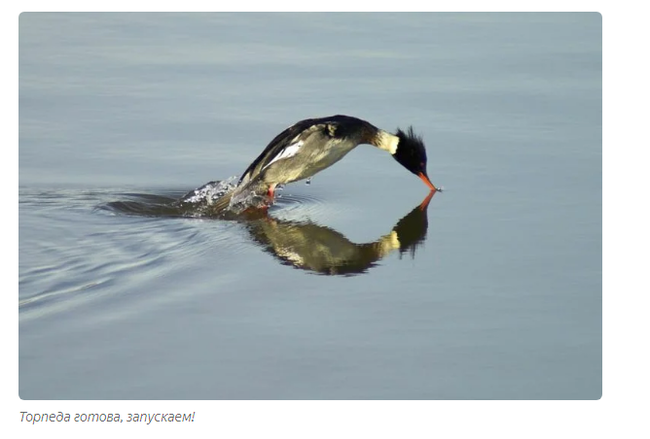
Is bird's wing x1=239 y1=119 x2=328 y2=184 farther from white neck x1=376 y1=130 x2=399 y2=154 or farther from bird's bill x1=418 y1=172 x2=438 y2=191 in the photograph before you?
bird's bill x1=418 y1=172 x2=438 y2=191

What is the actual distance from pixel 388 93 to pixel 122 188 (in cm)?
339

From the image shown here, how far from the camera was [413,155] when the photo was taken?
9.77m

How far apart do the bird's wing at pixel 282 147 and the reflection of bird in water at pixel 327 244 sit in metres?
0.56

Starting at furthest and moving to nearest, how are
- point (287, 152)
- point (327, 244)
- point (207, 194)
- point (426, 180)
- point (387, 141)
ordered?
1. point (387, 141)
2. point (426, 180)
3. point (287, 152)
4. point (207, 194)
5. point (327, 244)

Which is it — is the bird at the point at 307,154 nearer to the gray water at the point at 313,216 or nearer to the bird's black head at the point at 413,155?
the bird's black head at the point at 413,155

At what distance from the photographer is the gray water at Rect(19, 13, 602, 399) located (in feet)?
20.1

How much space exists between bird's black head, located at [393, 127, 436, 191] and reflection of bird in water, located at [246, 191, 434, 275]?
748 mm

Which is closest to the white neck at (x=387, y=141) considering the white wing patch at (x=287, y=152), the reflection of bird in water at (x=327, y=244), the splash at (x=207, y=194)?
the white wing patch at (x=287, y=152)

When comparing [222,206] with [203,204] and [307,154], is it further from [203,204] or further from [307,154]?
[307,154]

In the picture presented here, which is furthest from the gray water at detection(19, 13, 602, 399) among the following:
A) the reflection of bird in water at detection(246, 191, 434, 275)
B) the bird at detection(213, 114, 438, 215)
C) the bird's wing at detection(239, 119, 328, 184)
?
the bird's wing at detection(239, 119, 328, 184)

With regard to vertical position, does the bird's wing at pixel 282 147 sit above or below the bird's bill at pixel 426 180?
above

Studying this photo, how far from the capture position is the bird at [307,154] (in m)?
9.45

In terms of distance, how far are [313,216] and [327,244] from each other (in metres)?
0.80

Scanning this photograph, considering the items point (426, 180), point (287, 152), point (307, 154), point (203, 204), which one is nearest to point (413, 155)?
point (426, 180)
